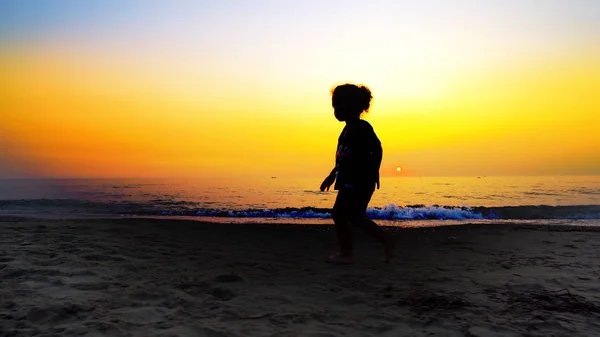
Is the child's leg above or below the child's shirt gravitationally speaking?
below

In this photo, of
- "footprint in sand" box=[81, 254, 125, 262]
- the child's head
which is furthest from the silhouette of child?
"footprint in sand" box=[81, 254, 125, 262]

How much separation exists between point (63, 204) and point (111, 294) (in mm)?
20702

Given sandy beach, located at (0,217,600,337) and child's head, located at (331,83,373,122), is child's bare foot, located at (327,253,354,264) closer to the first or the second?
sandy beach, located at (0,217,600,337)

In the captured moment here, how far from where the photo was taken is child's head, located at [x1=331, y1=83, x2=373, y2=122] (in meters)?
5.07

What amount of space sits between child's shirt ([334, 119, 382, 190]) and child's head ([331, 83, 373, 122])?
0.92 feet

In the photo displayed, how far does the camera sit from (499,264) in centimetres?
499

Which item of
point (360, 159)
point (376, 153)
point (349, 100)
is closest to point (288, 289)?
point (360, 159)

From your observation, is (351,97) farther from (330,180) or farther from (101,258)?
(101,258)

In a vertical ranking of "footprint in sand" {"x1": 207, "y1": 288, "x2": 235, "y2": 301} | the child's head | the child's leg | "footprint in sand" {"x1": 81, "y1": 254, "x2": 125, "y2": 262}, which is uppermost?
the child's head

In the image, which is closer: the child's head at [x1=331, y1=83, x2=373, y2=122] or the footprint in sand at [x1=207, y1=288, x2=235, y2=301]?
the footprint in sand at [x1=207, y1=288, x2=235, y2=301]

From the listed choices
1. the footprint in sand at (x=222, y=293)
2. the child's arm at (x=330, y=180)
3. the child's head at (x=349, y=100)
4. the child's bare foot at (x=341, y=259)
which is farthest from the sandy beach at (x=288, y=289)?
the child's head at (x=349, y=100)

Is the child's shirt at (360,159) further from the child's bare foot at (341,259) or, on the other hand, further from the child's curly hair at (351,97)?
the child's bare foot at (341,259)

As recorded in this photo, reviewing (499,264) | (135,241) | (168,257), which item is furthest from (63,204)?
(499,264)

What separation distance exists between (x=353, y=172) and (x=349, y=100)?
1.01m
